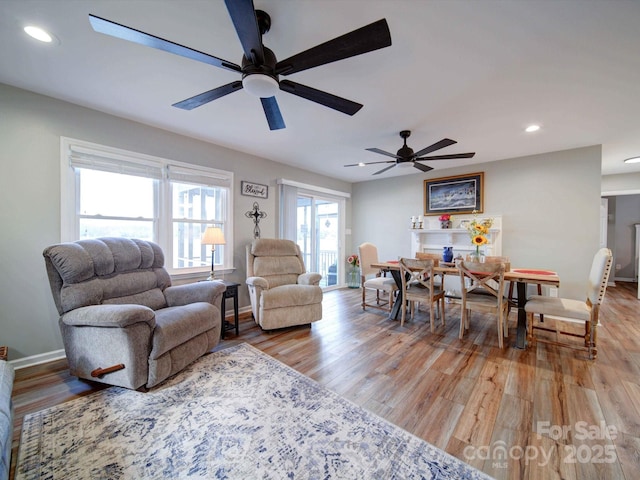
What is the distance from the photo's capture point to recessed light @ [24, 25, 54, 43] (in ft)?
5.29

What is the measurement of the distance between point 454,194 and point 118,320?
17.1 ft

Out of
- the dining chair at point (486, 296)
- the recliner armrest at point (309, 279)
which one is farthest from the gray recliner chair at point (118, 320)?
the dining chair at point (486, 296)

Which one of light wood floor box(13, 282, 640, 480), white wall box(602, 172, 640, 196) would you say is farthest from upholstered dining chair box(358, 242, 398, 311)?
white wall box(602, 172, 640, 196)

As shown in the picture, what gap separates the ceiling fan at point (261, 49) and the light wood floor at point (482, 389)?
7.34 ft

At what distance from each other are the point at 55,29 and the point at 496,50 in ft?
9.77

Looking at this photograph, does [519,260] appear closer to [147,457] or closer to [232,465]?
[232,465]

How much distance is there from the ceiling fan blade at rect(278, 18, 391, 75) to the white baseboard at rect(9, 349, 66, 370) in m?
3.33

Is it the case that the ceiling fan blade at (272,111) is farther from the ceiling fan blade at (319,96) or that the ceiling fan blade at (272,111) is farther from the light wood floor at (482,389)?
the light wood floor at (482,389)

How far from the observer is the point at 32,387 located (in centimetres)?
202

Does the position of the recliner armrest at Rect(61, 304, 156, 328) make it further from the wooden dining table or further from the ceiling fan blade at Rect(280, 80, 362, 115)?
the wooden dining table

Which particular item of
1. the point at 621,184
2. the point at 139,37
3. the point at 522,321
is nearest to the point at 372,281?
the point at 522,321

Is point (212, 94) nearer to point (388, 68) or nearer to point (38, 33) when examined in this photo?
point (38, 33)

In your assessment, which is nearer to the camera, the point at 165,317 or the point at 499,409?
the point at 499,409

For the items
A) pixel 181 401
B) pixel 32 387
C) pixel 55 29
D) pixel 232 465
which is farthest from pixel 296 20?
pixel 32 387
